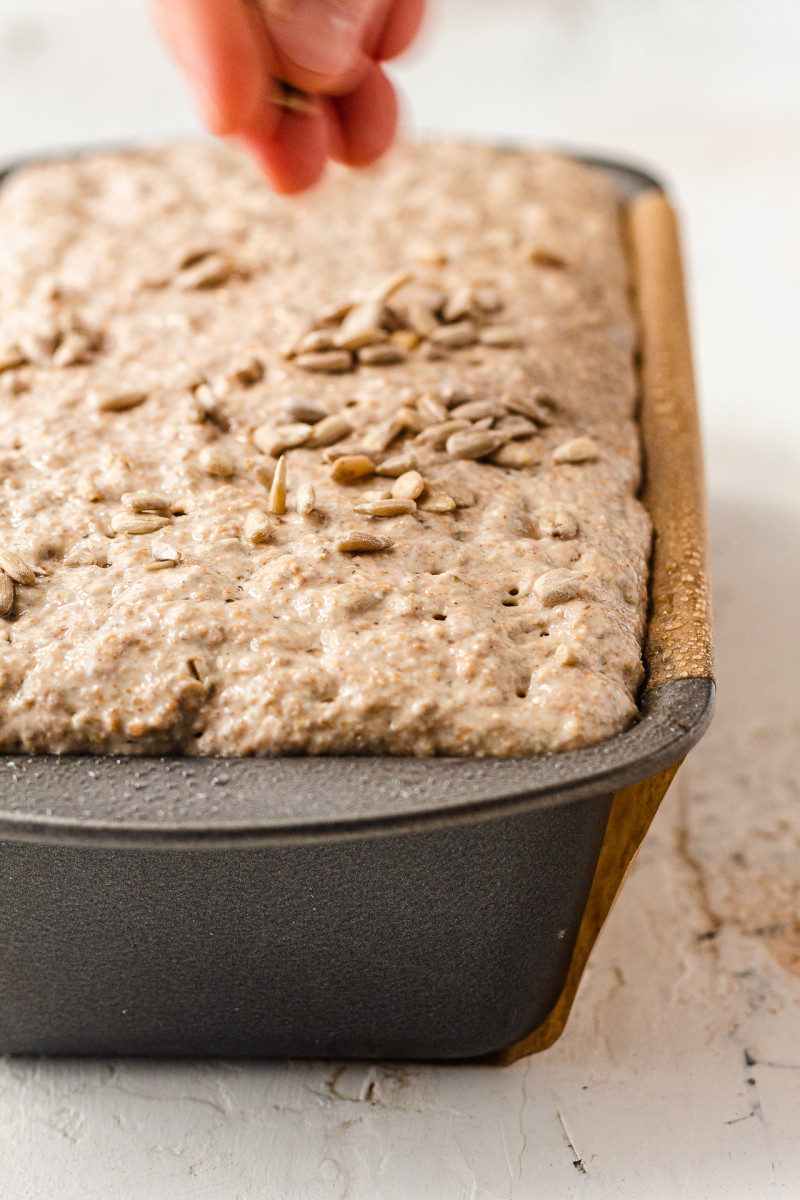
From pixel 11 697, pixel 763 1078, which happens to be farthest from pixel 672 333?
pixel 11 697

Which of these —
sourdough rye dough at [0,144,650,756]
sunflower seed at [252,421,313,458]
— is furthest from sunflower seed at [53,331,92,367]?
sunflower seed at [252,421,313,458]

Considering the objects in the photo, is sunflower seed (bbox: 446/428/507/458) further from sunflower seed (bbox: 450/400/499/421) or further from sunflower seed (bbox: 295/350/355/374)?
sunflower seed (bbox: 295/350/355/374)

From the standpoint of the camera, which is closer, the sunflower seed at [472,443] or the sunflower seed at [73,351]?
the sunflower seed at [472,443]

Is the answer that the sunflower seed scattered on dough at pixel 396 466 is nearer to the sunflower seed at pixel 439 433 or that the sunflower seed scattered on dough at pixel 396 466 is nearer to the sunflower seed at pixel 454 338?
the sunflower seed at pixel 439 433

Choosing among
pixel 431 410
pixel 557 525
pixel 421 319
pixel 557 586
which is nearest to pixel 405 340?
pixel 421 319

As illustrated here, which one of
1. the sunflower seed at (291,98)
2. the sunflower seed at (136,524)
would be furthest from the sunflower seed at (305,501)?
the sunflower seed at (291,98)

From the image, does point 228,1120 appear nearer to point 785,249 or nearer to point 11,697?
point 11,697

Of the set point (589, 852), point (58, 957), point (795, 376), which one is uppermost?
point (589, 852)
